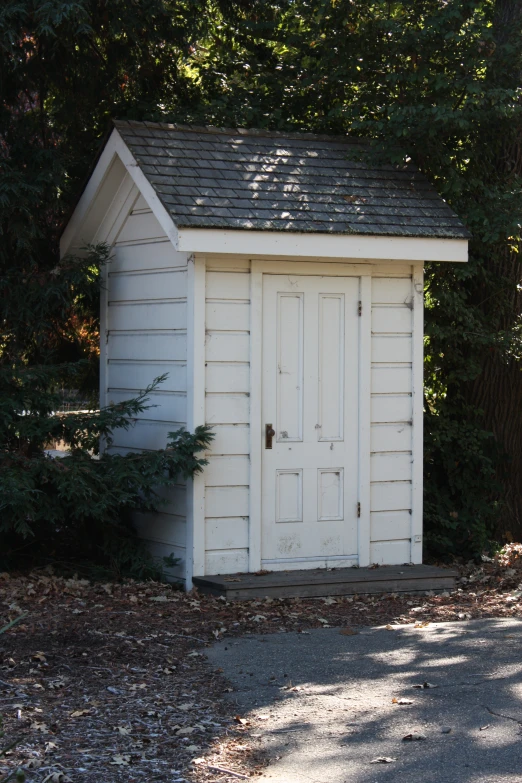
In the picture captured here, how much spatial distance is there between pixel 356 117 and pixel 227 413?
11.3 feet

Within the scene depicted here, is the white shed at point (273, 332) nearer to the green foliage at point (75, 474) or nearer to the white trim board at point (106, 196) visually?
the white trim board at point (106, 196)

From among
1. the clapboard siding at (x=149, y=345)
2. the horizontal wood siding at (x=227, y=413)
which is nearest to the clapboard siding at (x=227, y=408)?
the horizontal wood siding at (x=227, y=413)

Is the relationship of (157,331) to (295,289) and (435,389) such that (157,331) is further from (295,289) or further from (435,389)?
(435,389)

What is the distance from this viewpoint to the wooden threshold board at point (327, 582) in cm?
805

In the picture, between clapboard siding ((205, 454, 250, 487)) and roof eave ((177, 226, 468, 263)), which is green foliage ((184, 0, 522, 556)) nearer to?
roof eave ((177, 226, 468, 263))

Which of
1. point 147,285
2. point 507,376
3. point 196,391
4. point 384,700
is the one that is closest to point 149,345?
point 147,285

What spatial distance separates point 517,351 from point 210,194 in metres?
3.54

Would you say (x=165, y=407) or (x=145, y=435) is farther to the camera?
(x=145, y=435)

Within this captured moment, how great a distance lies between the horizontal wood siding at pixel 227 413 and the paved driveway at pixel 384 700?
1.38 meters

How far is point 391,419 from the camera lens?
9.02 meters

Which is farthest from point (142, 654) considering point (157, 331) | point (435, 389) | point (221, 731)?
point (435, 389)

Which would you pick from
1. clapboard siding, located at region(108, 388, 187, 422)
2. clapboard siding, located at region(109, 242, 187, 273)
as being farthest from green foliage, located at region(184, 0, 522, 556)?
clapboard siding, located at region(108, 388, 187, 422)

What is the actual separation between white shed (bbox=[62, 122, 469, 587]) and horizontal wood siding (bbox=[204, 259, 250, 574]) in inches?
0.5

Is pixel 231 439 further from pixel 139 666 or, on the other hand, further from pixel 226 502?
pixel 139 666
